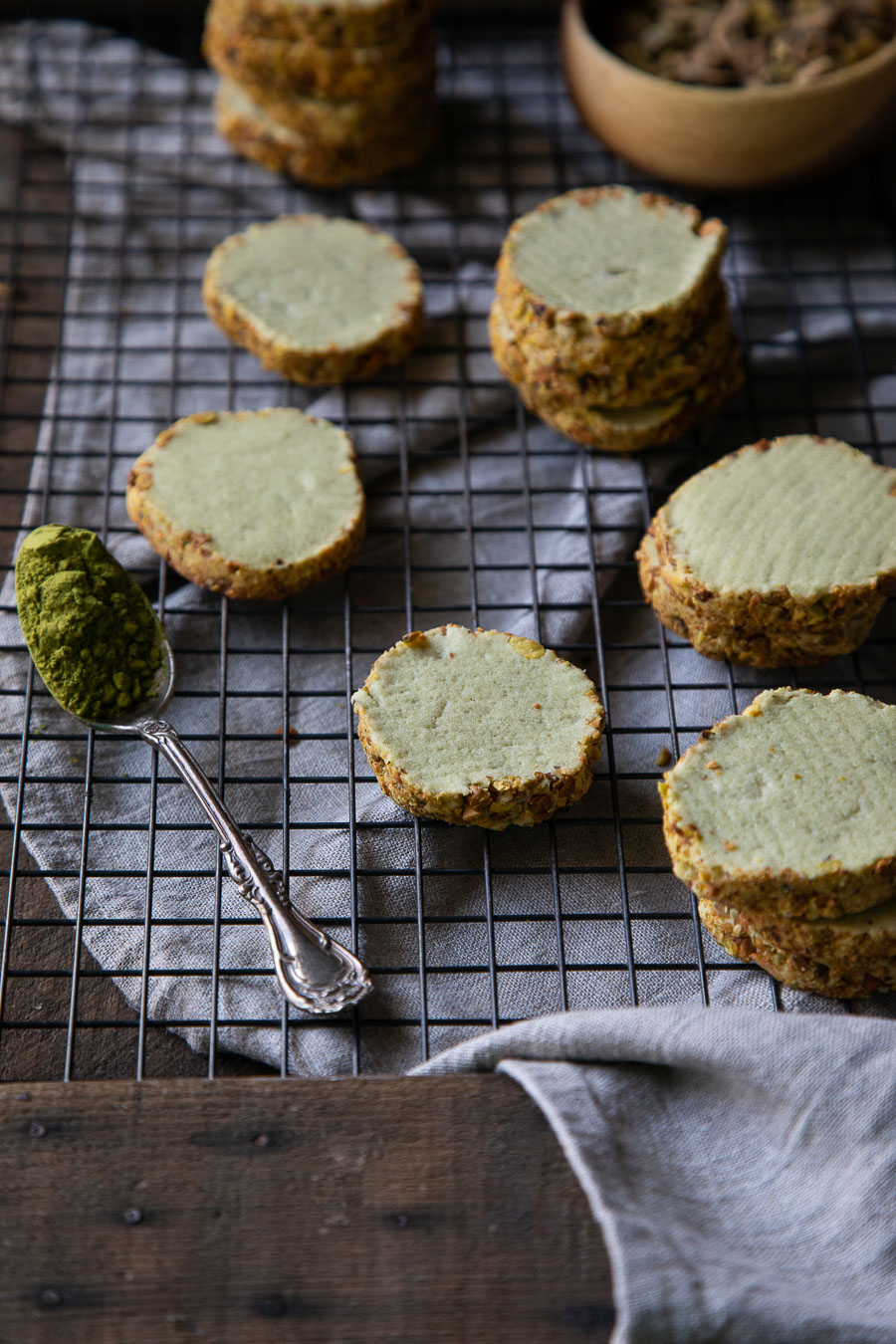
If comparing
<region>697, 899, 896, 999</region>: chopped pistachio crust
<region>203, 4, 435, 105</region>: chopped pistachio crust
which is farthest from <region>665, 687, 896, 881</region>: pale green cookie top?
<region>203, 4, 435, 105</region>: chopped pistachio crust

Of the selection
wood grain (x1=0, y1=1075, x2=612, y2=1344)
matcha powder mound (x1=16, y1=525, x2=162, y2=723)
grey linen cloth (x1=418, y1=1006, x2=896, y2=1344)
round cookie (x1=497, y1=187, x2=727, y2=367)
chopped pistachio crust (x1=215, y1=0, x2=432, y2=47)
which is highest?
chopped pistachio crust (x1=215, y1=0, x2=432, y2=47)

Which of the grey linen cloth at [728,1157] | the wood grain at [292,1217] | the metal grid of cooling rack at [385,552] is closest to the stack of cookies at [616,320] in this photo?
the metal grid of cooling rack at [385,552]

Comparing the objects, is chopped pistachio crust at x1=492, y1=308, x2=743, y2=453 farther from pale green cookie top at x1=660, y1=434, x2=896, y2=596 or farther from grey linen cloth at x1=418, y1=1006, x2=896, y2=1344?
grey linen cloth at x1=418, y1=1006, x2=896, y2=1344

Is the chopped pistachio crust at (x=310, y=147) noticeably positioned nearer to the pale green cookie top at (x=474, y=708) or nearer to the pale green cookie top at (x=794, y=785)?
the pale green cookie top at (x=474, y=708)

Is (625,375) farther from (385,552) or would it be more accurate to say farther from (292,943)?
(292,943)

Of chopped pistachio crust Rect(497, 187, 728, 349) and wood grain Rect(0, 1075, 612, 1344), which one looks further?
chopped pistachio crust Rect(497, 187, 728, 349)
